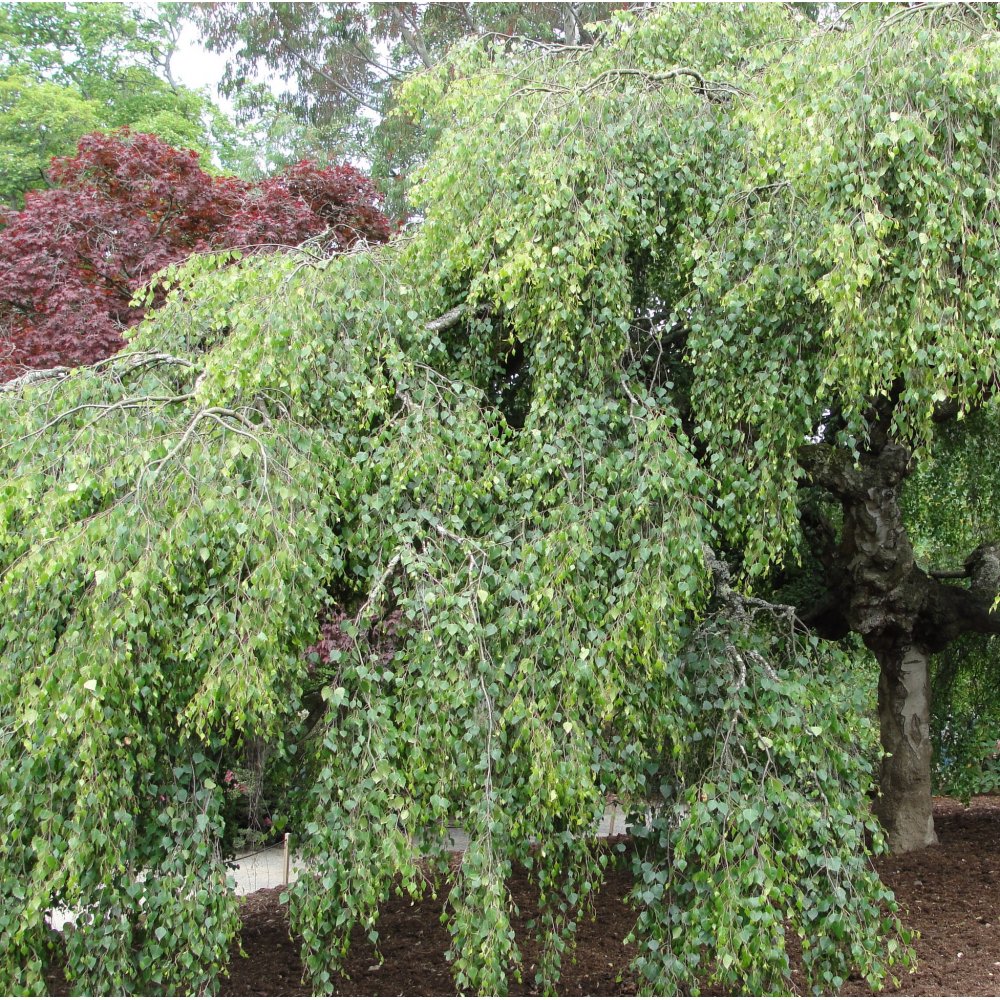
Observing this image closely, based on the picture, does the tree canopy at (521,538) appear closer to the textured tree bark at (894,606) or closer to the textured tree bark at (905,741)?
the textured tree bark at (894,606)

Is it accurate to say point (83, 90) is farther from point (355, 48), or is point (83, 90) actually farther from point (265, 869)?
point (265, 869)

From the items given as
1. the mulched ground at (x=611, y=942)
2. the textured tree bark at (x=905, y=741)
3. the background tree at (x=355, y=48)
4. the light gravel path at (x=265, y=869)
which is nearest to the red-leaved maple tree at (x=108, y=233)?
the light gravel path at (x=265, y=869)

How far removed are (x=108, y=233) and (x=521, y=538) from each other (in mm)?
5704

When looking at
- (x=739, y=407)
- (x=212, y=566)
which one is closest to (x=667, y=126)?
(x=739, y=407)

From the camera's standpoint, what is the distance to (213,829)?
339 cm

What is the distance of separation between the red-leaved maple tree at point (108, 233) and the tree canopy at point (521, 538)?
2.96 metres

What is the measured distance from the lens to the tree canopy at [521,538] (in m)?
3.22

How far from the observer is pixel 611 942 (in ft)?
17.7

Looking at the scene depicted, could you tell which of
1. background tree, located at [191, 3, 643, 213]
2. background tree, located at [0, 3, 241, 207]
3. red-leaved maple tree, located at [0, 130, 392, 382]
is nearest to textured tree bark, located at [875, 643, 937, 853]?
red-leaved maple tree, located at [0, 130, 392, 382]

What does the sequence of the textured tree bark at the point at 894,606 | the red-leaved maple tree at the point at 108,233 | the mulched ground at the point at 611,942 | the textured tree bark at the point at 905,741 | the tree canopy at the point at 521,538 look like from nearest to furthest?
1. the tree canopy at the point at 521,538
2. the mulched ground at the point at 611,942
3. the textured tree bark at the point at 894,606
4. the textured tree bark at the point at 905,741
5. the red-leaved maple tree at the point at 108,233

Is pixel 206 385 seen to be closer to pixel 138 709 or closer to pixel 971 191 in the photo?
pixel 138 709

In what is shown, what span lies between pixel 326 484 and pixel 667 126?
89.0 inches

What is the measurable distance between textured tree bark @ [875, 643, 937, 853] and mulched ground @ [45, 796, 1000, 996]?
0.77ft

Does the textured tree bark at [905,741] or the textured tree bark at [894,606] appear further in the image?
the textured tree bark at [905,741]
